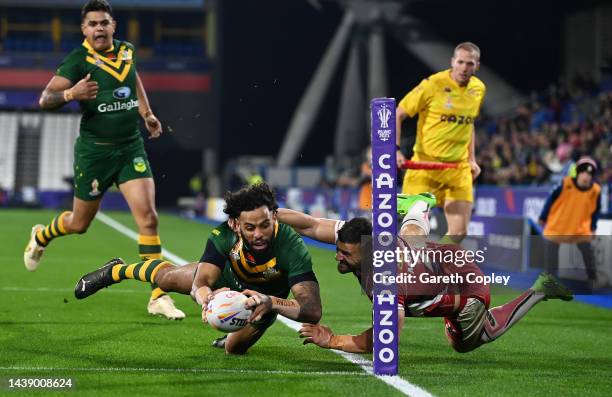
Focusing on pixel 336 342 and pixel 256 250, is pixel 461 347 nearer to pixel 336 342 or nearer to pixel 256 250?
pixel 336 342

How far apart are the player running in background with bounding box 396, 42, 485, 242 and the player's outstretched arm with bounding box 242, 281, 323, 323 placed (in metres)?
3.43

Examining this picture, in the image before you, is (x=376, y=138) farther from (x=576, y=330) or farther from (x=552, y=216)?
(x=552, y=216)

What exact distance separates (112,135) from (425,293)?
10.5 feet

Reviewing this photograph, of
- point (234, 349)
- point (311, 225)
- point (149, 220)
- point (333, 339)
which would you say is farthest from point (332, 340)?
point (149, 220)

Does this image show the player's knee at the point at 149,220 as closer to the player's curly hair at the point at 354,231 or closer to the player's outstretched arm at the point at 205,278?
the player's outstretched arm at the point at 205,278

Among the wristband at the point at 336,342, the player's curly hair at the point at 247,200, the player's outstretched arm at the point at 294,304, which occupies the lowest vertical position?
the wristband at the point at 336,342

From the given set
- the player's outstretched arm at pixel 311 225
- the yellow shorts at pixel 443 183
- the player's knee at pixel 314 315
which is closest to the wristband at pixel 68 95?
the player's outstretched arm at pixel 311 225

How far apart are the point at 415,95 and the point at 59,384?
192 inches

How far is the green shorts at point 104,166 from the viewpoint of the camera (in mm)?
8391

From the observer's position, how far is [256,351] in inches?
269

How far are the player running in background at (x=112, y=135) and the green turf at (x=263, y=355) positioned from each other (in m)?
0.77

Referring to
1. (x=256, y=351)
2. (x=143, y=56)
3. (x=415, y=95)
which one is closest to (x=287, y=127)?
(x=143, y=56)

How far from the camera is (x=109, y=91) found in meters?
8.35

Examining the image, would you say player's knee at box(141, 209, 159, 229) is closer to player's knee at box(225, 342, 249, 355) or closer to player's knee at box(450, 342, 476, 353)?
player's knee at box(225, 342, 249, 355)
